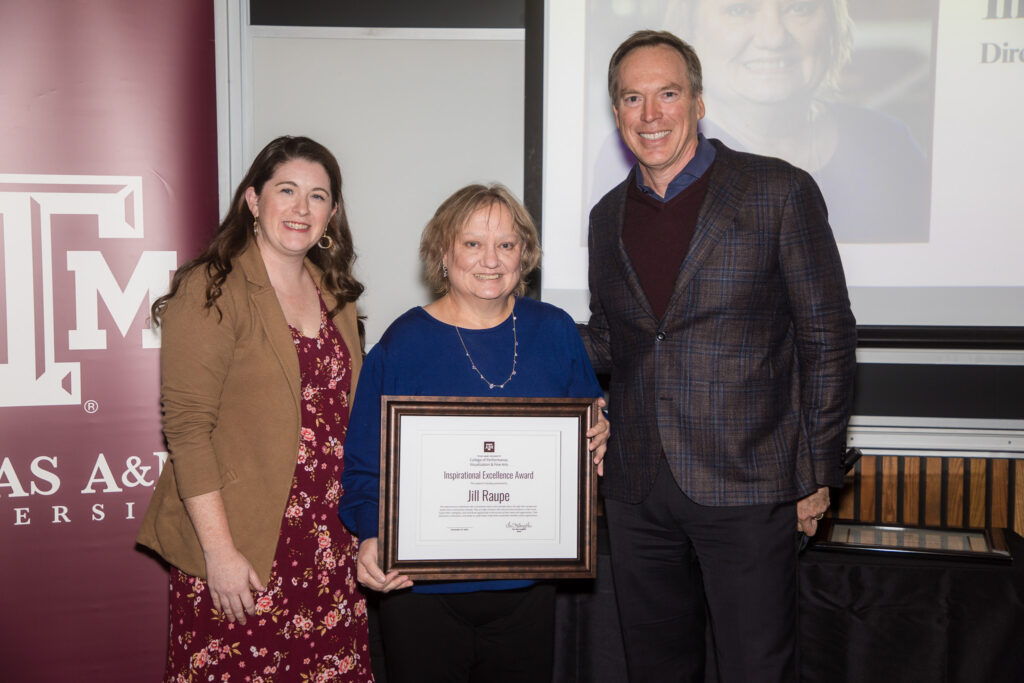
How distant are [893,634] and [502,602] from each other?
1370mm

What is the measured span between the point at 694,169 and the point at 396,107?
1629 millimetres

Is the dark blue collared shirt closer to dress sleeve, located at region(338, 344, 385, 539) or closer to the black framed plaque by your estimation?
dress sleeve, located at region(338, 344, 385, 539)

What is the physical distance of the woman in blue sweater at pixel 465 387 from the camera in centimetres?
166

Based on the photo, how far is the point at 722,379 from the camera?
71.5 inches

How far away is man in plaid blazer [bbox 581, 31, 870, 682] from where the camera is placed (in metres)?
1.80

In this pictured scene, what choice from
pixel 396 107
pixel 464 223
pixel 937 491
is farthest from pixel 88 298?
pixel 937 491

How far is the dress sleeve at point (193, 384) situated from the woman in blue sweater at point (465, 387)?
33 centimetres

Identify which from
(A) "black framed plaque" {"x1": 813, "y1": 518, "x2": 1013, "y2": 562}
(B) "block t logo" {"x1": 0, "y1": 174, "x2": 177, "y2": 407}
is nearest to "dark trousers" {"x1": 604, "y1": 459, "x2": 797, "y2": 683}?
(A) "black framed plaque" {"x1": 813, "y1": 518, "x2": 1013, "y2": 562}

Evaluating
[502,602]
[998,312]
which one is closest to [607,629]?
[502,602]

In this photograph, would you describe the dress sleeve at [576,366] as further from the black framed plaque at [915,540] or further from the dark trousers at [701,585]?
the black framed plaque at [915,540]

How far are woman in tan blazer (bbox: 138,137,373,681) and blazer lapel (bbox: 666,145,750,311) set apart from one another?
0.89m

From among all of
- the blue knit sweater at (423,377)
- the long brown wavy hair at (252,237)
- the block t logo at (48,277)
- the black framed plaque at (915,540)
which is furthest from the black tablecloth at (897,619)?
the block t logo at (48,277)

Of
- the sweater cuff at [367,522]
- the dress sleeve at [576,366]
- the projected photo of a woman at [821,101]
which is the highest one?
the projected photo of a woman at [821,101]

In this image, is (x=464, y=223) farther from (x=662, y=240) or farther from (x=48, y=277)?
(x=48, y=277)
